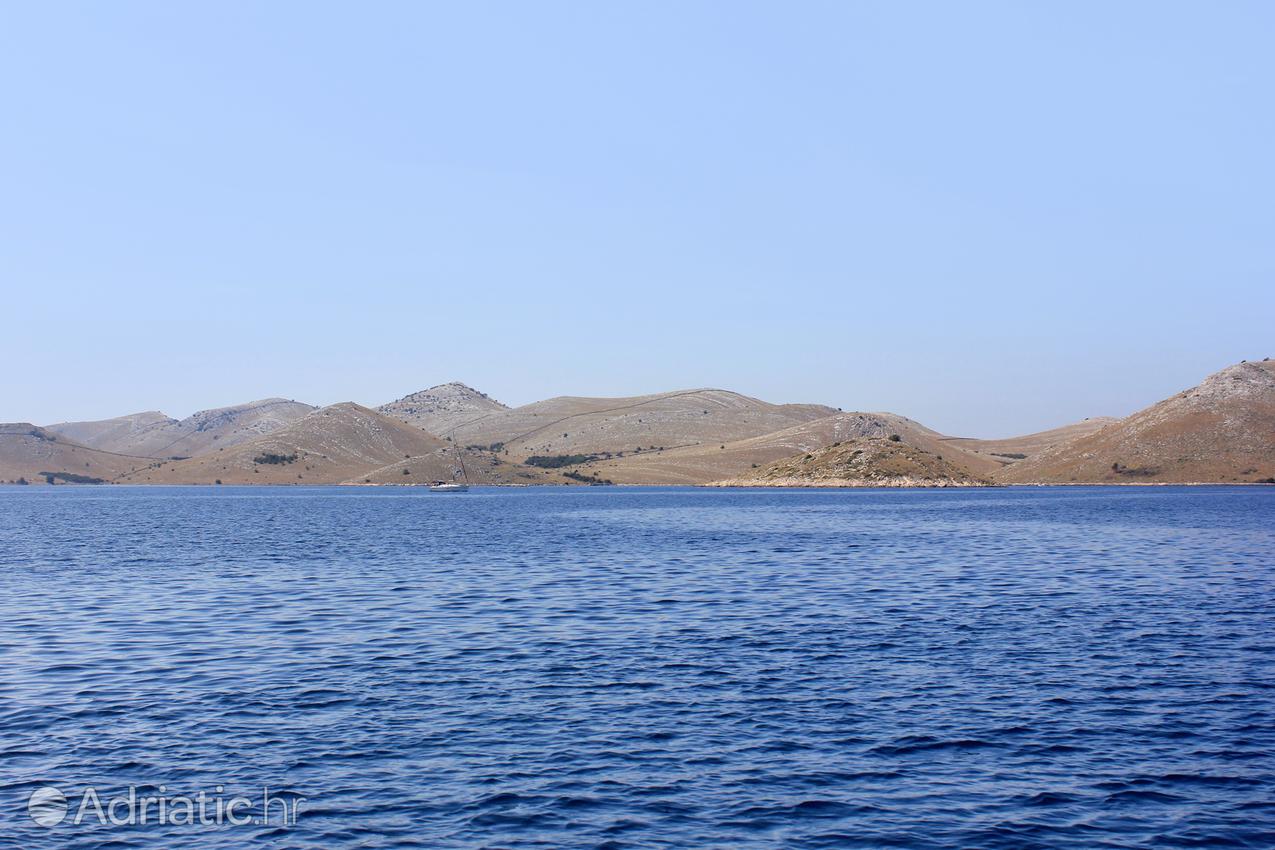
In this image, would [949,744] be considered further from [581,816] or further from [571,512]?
[571,512]

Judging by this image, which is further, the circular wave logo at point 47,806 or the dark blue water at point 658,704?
the dark blue water at point 658,704

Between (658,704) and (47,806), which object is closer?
(47,806)

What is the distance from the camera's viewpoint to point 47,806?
2291 centimetres

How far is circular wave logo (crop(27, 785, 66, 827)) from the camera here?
22.2 meters

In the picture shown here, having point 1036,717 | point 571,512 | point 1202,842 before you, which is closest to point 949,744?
point 1036,717

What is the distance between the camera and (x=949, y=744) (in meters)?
27.5

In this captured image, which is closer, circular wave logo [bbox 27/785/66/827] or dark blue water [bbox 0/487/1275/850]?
circular wave logo [bbox 27/785/66/827]

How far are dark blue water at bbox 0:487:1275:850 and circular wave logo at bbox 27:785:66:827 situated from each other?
39cm

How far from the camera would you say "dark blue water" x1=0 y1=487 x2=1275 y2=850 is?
22266 millimetres

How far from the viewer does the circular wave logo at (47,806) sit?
22156 millimetres

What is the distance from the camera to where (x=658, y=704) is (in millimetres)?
32156

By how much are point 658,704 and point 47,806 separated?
15.7m

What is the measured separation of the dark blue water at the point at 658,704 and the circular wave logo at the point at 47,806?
1.27 feet

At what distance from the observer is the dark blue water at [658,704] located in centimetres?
2227
